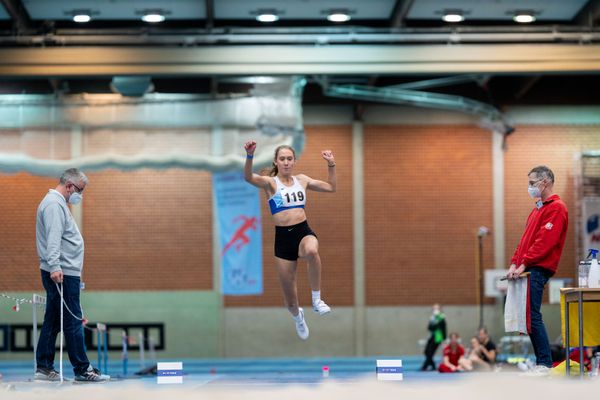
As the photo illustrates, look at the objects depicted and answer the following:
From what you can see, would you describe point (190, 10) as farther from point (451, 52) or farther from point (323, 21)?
point (451, 52)

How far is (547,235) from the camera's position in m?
9.22

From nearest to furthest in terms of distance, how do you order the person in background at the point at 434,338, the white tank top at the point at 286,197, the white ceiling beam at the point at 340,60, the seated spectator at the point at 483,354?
the white tank top at the point at 286,197
the white ceiling beam at the point at 340,60
the seated spectator at the point at 483,354
the person in background at the point at 434,338

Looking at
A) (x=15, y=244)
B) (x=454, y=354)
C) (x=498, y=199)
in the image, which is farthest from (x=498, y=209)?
(x=15, y=244)

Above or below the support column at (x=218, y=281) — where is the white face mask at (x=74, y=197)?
above

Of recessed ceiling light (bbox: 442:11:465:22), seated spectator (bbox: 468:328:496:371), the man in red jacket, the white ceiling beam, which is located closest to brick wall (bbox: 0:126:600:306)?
seated spectator (bbox: 468:328:496:371)

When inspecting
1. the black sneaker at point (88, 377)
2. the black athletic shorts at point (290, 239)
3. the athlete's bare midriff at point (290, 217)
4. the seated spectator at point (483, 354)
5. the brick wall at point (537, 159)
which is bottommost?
the seated spectator at point (483, 354)

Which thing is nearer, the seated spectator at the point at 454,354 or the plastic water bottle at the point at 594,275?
the plastic water bottle at the point at 594,275

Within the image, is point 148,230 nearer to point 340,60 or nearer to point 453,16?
point 340,60

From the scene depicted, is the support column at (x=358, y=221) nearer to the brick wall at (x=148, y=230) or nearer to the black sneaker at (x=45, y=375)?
the brick wall at (x=148, y=230)

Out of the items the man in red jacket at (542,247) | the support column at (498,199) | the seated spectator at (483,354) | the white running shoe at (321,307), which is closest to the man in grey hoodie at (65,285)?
the white running shoe at (321,307)

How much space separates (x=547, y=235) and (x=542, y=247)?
124 millimetres

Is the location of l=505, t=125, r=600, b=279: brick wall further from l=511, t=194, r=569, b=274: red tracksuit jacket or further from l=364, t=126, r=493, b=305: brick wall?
l=511, t=194, r=569, b=274: red tracksuit jacket

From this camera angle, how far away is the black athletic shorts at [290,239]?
10.2m

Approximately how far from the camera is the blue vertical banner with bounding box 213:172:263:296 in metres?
19.7
